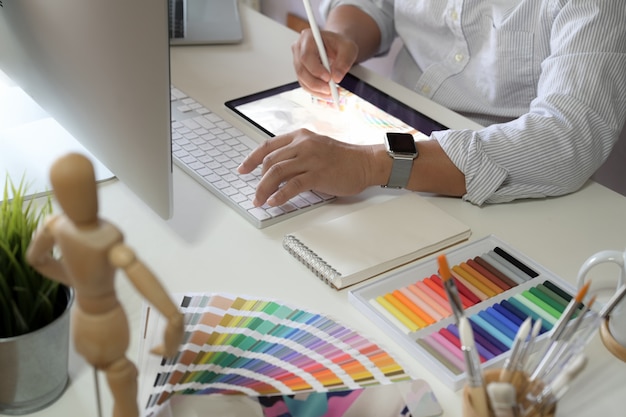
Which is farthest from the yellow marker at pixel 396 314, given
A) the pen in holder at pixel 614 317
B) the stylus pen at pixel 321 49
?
the stylus pen at pixel 321 49

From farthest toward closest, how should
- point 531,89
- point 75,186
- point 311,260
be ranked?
point 531,89, point 311,260, point 75,186

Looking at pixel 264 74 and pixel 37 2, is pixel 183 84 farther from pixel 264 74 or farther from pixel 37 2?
pixel 37 2

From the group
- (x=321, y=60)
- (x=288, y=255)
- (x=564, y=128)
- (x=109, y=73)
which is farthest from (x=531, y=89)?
(x=109, y=73)

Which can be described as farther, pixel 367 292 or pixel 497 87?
pixel 497 87

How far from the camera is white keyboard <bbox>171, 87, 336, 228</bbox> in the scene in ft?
3.34

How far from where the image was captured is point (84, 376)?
0.75m

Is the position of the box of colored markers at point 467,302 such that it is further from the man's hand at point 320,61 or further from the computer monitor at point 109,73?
the man's hand at point 320,61

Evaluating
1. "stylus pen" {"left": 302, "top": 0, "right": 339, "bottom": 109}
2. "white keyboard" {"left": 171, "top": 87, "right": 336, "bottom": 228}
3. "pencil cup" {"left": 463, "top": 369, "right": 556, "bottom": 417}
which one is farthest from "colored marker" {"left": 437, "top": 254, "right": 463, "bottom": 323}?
"stylus pen" {"left": 302, "top": 0, "right": 339, "bottom": 109}

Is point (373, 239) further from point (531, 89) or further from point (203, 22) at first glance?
point (203, 22)

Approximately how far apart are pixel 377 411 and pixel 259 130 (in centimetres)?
59

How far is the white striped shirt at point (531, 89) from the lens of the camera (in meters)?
1.08

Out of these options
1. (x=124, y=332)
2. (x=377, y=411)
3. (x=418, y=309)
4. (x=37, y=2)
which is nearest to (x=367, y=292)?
(x=418, y=309)

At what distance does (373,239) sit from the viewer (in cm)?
96

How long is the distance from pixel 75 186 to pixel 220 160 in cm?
65
